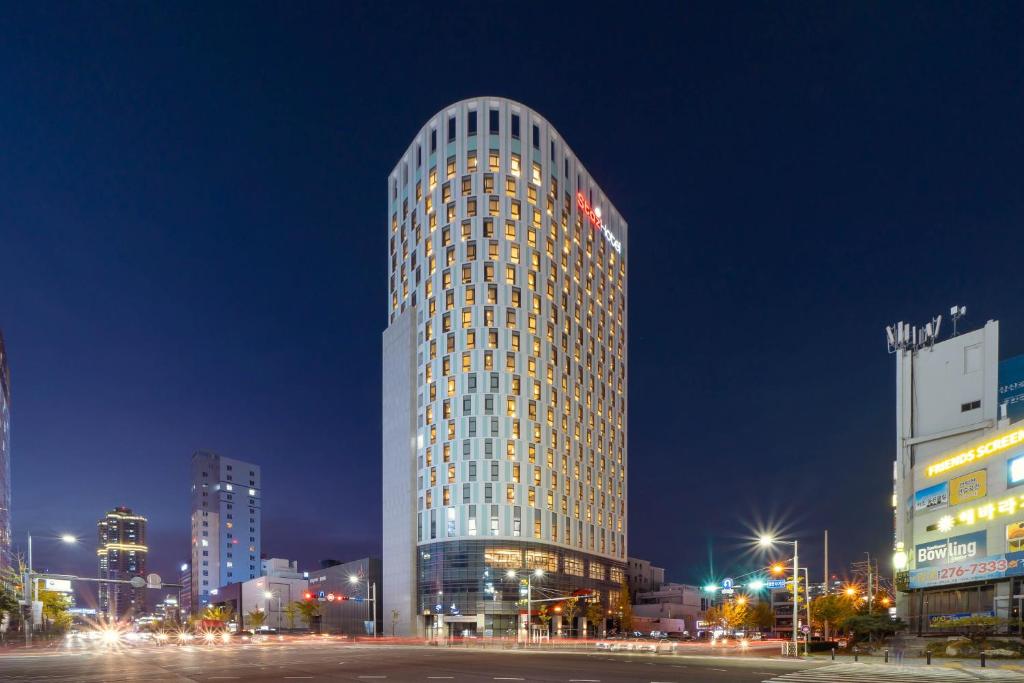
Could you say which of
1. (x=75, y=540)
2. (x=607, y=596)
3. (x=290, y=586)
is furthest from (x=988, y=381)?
(x=290, y=586)

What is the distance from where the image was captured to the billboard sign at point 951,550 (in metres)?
61.0

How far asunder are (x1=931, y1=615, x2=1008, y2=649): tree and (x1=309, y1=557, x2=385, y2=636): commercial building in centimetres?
8468

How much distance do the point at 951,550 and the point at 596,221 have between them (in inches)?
3489

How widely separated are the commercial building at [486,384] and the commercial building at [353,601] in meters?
14.3

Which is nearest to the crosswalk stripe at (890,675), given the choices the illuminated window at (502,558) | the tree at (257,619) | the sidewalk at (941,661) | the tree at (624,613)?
the sidewalk at (941,661)

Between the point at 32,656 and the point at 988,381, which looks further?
the point at 988,381

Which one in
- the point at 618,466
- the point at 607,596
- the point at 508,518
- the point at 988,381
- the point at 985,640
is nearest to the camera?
the point at 985,640

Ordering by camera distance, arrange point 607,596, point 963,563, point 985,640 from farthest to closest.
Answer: point 607,596, point 963,563, point 985,640

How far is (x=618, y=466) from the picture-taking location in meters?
144

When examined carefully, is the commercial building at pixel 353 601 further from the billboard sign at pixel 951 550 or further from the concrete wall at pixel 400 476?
the billboard sign at pixel 951 550

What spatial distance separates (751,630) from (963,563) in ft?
263

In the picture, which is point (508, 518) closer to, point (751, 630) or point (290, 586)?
point (751, 630)

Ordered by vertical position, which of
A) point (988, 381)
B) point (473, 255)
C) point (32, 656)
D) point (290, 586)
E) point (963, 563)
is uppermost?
point (473, 255)

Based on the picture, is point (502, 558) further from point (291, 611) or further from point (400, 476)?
point (291, 611)
